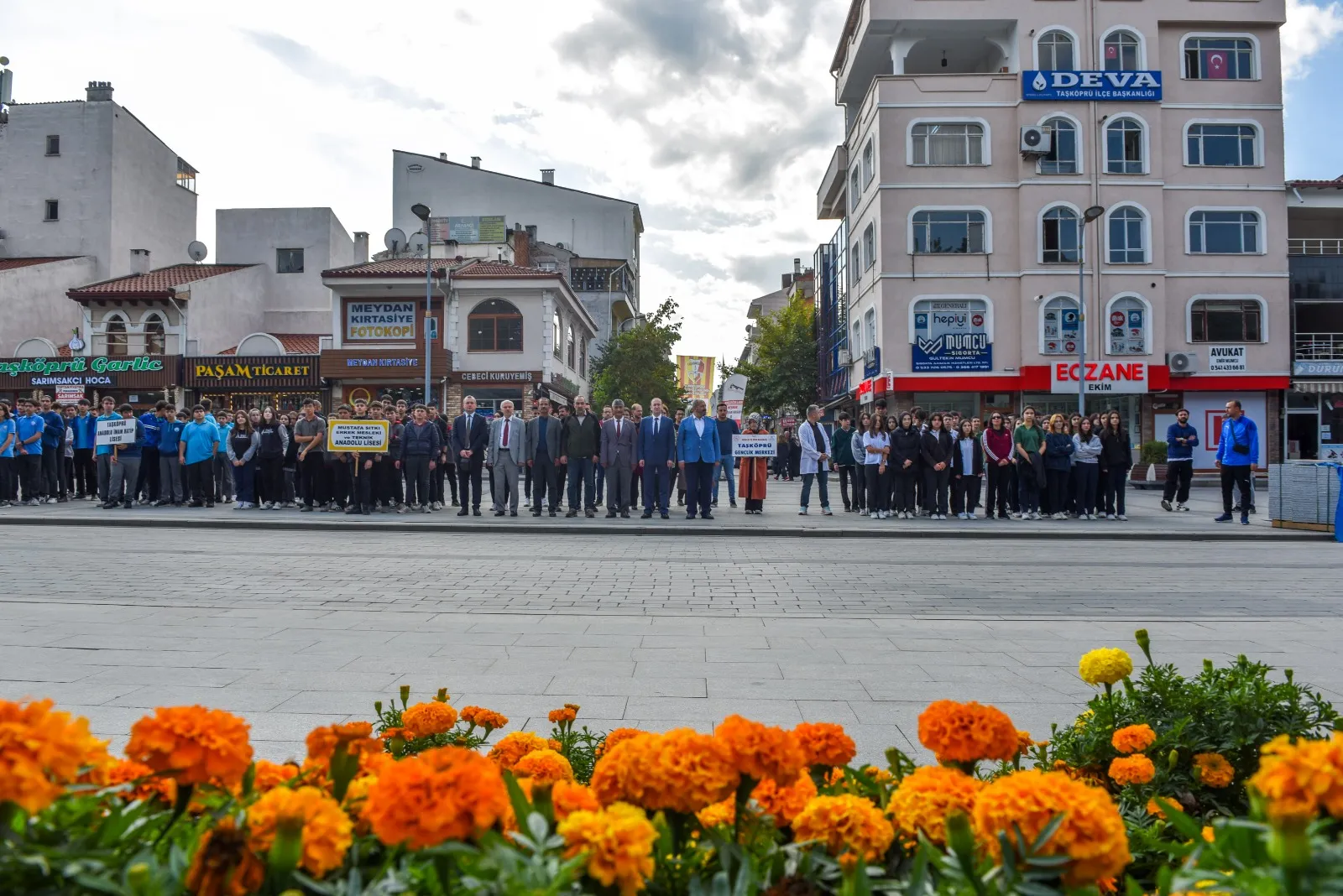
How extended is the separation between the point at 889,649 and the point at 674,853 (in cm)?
505

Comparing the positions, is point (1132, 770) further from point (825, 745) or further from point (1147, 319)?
point (1147, 319)

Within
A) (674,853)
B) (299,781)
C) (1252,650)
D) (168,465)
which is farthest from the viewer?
(168,465)

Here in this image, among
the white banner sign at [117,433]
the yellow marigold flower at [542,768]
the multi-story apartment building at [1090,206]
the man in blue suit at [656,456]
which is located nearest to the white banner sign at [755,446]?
the man in blue suit at [656,456]

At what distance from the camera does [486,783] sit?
125 centimetres

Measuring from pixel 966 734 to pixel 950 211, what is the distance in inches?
1479

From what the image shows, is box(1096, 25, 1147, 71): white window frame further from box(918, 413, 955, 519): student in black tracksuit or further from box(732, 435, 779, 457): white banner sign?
box(732, 435, 779, 457): white banner sign

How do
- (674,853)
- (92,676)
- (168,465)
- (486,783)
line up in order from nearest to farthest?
Answer: (486,783), (674,853), (92,676), (168,465)

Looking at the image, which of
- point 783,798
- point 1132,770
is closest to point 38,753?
point 783,798

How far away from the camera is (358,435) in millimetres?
17828

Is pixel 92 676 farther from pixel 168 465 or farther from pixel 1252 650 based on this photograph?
pixel 168 465

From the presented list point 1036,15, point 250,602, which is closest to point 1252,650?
point 250,602

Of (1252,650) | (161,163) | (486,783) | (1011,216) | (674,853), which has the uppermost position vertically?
(161,163)

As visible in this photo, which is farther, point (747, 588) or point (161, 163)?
point (161, 163)

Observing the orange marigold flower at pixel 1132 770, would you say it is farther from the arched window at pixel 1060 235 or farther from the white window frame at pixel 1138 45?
the white window frame at pixel 1138 45
